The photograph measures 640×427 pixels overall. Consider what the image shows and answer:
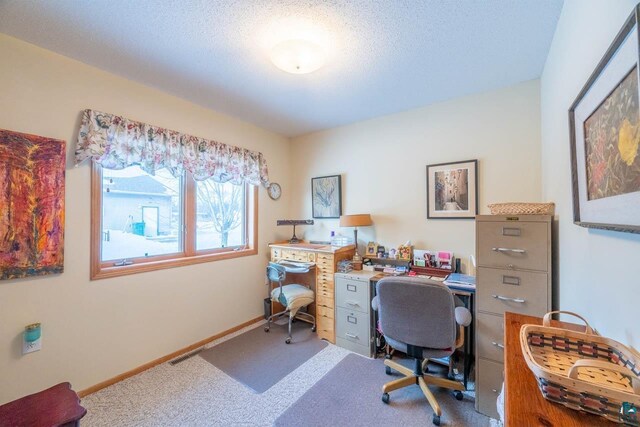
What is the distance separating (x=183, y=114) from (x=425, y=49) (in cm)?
237

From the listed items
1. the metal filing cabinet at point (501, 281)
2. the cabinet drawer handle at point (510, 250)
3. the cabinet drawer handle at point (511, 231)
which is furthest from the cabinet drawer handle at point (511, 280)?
the cabinet drawer handle at point (511, 231)

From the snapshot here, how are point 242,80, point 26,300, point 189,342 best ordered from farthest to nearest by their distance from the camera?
point 189,342, point 242,80, point 26,300

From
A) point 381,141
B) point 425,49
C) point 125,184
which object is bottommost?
point 125,184

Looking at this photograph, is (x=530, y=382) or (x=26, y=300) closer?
(x=530, y=382)

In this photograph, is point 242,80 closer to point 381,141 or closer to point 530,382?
point 381,141

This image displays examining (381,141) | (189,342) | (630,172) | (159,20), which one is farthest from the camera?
(381,141)

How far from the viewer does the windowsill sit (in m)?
2.15

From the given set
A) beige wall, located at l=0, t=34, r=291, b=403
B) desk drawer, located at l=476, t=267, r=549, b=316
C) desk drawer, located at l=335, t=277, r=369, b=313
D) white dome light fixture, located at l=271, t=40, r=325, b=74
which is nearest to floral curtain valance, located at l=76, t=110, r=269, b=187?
beige wall, located at l=0, t=34, r=291, b=403

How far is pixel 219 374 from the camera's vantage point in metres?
2.29

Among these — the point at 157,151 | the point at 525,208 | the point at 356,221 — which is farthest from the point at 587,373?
the point at 157,151

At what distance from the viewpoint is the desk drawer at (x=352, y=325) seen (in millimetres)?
2578

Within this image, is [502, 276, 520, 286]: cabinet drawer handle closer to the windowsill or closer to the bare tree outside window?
the windowsill

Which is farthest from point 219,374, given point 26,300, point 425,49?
point 425,49

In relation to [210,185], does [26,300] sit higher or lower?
lower
